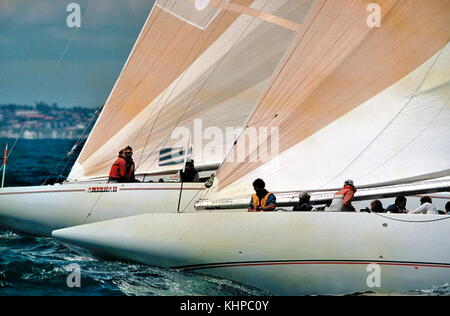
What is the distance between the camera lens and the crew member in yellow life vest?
559 inches

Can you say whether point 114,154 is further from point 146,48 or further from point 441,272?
point 441,272

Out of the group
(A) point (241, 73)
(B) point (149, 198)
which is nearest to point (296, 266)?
(B) point (149, 198)

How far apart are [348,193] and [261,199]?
1.36 meters

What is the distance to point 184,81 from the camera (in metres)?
20.0

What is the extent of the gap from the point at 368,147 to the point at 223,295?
3090 millimetres

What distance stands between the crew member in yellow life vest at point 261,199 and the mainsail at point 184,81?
537 centimetres


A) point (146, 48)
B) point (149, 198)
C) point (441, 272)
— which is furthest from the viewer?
point (146, 48)

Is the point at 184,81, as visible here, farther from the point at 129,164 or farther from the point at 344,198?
the point at 344,198

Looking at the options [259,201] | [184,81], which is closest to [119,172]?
[184,81]

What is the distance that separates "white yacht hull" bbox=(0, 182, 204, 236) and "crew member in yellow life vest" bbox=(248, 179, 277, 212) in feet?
11.6

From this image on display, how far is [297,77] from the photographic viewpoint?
14.4 metres
